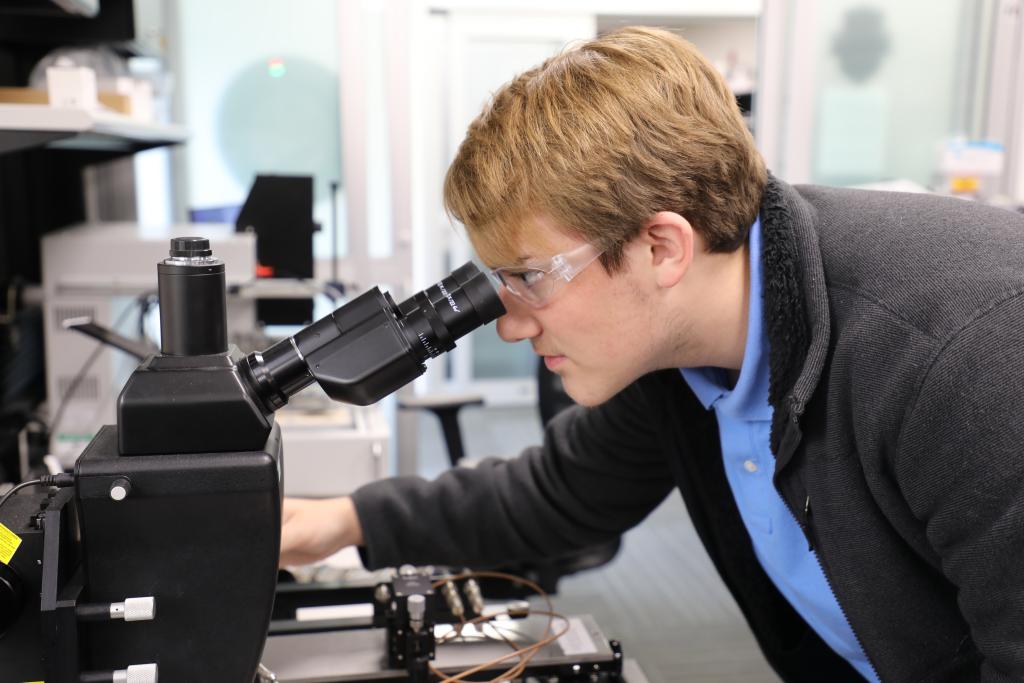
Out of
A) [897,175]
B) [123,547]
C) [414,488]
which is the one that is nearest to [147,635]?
[123,547]

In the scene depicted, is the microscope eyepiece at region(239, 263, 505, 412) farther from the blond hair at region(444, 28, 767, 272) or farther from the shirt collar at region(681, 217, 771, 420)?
the shirt collar at region(681, 217, 771, 420)

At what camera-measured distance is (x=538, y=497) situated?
1260mm

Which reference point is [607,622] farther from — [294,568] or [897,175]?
[897,175]

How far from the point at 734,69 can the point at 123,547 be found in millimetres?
5158

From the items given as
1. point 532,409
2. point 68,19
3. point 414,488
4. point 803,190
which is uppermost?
point 68,19

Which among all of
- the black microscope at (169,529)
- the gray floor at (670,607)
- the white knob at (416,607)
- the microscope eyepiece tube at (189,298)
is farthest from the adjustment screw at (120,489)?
the gray floor at (670,607)

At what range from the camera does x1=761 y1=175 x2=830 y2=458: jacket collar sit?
89 cm

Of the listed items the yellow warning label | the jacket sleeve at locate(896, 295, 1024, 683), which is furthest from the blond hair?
the yellow warning label

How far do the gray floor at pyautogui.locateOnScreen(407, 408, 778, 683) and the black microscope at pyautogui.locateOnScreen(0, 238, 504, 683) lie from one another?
Answer: 1.59 m

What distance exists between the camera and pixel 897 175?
3.73 meters

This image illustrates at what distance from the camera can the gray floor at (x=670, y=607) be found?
243 cm

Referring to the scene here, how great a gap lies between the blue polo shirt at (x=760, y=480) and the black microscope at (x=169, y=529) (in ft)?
1.72

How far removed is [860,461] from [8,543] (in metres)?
0.74

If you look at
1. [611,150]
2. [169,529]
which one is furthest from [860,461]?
[169,529]
